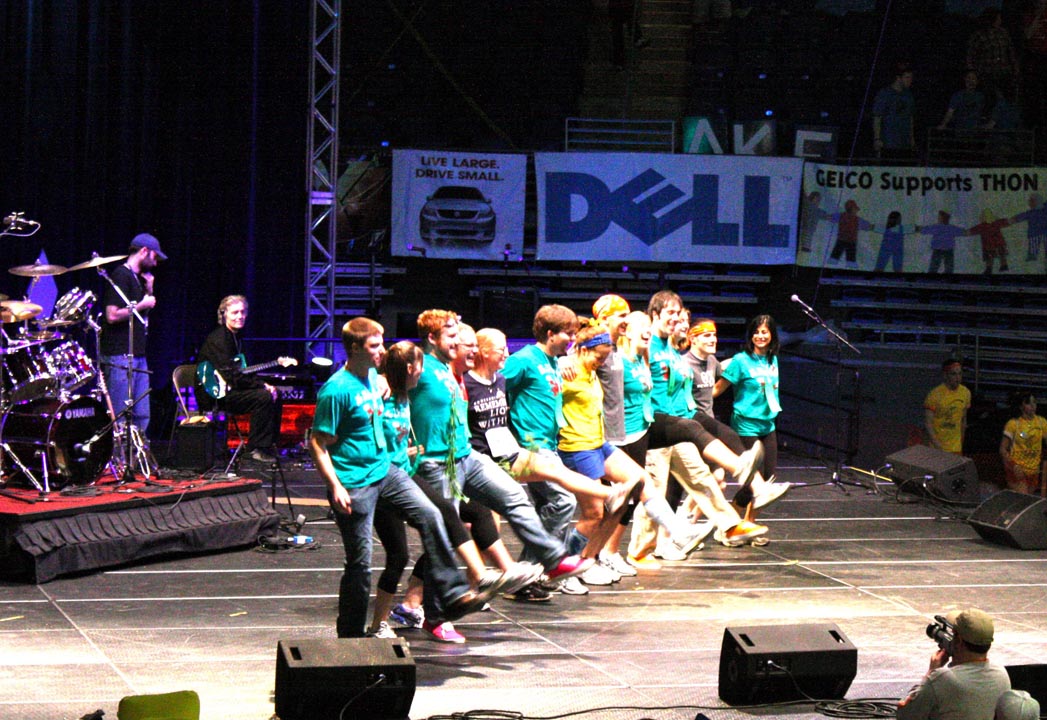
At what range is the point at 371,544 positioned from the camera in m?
6.94

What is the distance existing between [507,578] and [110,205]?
30.0 feet

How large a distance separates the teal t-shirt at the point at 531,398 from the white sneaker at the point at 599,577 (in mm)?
1377

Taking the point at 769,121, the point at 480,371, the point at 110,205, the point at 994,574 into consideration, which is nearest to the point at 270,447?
the point at 110,205

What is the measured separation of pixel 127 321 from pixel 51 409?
Answer: 181 centimetres

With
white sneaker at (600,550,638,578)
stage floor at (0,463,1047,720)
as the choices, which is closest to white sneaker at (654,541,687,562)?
stage floor at (0,463,1047,720)

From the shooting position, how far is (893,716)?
6266mm

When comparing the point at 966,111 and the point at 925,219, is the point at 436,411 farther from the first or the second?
the point at 966,111

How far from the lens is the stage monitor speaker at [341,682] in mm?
5664

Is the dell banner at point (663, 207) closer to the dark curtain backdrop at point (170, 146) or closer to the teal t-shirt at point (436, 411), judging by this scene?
the dark curtain backdrop at point (170, 146)

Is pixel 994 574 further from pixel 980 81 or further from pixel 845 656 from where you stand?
pixel 980 81

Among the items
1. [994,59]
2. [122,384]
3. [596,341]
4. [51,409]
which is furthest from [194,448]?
[994,59]

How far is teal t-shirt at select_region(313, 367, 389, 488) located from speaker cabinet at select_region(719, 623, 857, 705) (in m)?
1.90

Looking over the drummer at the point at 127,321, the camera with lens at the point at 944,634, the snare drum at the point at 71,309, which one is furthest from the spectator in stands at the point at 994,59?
the camera with lens at the point at 944,634

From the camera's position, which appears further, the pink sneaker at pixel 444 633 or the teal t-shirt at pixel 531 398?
the teal t-shirt at pixel 531 398
